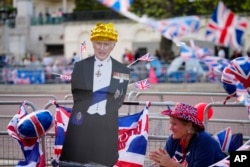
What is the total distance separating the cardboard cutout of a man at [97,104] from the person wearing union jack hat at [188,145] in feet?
2.21

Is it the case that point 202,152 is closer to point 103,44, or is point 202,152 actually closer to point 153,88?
point 103,44

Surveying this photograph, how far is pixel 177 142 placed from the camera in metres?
5.82

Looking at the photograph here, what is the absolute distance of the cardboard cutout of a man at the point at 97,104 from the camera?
6.16m

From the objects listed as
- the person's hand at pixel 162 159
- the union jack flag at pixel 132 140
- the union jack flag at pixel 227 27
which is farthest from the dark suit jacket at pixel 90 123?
the union jack flag at pixel 227 27

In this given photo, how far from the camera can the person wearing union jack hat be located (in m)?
5.53

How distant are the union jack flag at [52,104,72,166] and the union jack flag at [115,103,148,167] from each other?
1.89 ft

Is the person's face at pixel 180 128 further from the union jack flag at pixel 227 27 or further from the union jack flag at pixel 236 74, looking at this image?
the union jack flag at pixel 227 27

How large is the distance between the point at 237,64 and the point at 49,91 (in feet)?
65.0

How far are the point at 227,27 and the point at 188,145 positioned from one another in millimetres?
1170

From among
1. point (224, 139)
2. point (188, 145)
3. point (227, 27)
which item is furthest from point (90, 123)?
point (227, 27)

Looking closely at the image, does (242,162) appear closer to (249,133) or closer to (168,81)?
(249,133)

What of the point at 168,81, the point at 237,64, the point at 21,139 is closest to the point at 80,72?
the point at 21,139

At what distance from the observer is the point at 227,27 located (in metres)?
5.05

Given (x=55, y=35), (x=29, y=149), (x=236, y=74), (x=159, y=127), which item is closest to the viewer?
(x=236, y=74)
